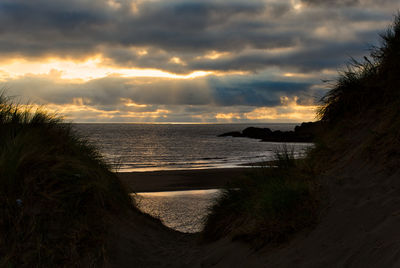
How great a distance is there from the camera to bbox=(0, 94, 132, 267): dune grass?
5.05 m

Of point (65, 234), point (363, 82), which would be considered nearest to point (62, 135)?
point (65, 234)

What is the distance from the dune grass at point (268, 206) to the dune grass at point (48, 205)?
7.21 ft

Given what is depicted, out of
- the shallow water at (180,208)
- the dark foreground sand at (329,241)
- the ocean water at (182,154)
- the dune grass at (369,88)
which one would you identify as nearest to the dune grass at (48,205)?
the dark foreground sand at (329,241)

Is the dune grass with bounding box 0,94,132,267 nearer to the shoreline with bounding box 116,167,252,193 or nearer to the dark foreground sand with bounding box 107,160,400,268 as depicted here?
the dark foreground sand with bounding box 107,160,400,268

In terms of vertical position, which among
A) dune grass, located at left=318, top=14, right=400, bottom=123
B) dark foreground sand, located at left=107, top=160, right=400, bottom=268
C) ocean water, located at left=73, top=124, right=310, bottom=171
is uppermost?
dune grass, located at left=318, top=14, right=400, bottom=123

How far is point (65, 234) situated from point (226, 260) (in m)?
2.51

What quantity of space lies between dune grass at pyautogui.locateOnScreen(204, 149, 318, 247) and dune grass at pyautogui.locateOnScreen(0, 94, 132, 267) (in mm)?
2197

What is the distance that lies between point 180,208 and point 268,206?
7400 millimetres

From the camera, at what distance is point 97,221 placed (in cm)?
590

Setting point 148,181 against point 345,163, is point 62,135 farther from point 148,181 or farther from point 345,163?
point 148,181

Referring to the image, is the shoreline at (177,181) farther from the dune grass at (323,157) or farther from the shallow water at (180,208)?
the dune grass at (323,157)

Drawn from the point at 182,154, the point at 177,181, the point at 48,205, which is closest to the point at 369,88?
the point at 48,205

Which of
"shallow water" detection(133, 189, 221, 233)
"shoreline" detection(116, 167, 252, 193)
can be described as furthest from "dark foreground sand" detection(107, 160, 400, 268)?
"shoreline" detection(116, 167, 252, 193)

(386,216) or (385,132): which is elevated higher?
(385,132)
